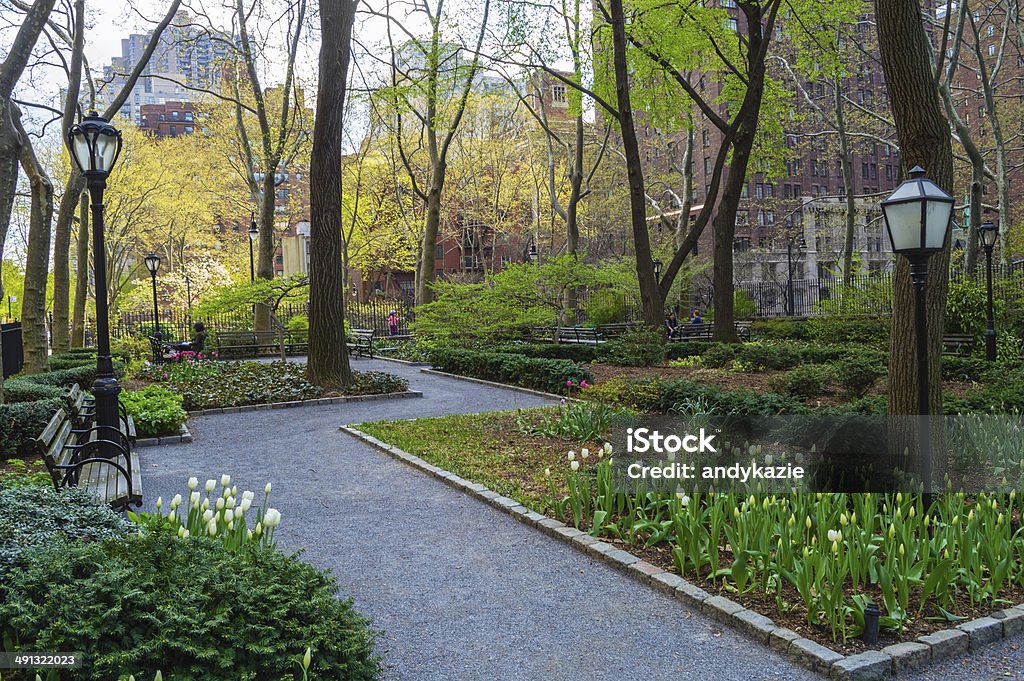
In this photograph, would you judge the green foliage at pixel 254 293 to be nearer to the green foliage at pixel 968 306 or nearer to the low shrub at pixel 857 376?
the low shrub at pixel 857 376

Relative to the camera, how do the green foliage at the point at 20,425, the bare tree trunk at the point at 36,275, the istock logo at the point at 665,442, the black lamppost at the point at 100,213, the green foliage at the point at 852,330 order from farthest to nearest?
the green foliage at the point at 852,330
the bare tree trunk at the point at 36,275
the green foliage at the point at 20,425
the black lamppost at the point at 100,213
the istock logo at the point at 665,442

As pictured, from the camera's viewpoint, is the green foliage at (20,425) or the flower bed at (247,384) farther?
the flower bed at (247,384)

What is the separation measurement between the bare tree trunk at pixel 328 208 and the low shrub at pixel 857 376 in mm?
9075

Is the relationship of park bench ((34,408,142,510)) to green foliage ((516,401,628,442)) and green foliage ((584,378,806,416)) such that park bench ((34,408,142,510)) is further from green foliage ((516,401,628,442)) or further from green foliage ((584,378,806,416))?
green foliage ((584,378,806,416))

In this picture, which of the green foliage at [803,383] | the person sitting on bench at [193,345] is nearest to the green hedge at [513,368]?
the green foliage at [803,383]

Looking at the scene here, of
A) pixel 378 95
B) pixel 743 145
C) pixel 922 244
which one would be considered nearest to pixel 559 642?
pixel 922 244

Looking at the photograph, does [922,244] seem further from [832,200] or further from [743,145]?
[832,200]

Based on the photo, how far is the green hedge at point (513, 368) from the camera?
1373cm

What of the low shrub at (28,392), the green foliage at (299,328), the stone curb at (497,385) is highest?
the green foliage at (299,328)

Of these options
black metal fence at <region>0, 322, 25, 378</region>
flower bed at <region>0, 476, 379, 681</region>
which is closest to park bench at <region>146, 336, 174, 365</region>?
black metal fence at <region>0, 322, 25, 378</region>

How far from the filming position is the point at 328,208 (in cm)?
1495

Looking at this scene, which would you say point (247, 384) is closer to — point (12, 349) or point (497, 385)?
point (497, 385)

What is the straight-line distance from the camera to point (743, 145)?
1817 centimetres

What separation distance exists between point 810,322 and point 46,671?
76.0 feet
